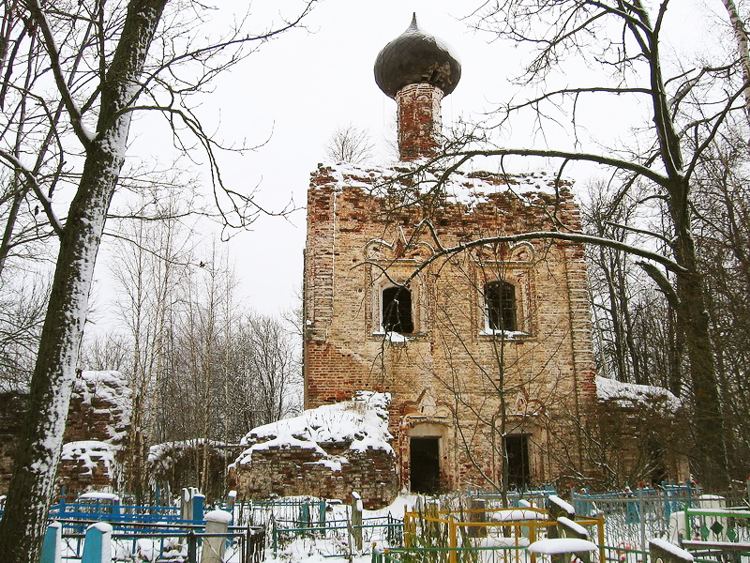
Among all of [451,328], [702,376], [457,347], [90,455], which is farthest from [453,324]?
[90,455]

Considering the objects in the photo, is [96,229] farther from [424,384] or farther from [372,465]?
[424,384]

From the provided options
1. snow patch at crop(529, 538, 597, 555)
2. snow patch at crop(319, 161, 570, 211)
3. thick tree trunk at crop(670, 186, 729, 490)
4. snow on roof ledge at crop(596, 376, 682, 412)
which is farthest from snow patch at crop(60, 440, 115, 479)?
snow patch at crop(529, 538, 597, 555)

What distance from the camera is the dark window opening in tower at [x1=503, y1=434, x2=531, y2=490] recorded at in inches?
630

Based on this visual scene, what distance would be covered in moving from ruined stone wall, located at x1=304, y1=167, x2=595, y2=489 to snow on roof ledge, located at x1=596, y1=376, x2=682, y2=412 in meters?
0.47

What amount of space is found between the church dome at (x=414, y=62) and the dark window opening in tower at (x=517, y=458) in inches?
389

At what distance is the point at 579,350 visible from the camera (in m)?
16.5

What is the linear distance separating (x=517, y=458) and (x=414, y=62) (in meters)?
10.8

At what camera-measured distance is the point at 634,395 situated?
1617 cm

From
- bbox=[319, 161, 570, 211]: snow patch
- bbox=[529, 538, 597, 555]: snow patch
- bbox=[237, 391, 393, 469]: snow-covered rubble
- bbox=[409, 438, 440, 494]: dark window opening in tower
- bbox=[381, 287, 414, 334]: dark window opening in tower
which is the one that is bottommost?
bbox=[529, 538, 597, 555]: snow patch

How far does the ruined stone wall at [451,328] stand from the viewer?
15562mm

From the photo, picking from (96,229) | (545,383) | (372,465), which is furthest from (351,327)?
(96,229)

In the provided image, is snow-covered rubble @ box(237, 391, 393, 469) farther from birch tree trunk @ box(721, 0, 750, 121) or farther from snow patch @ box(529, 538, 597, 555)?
snow patch @ box(529, 538, 597, 555)

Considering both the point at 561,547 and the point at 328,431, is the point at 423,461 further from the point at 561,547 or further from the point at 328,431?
the point at 561,547

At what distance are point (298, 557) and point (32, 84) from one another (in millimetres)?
7838
